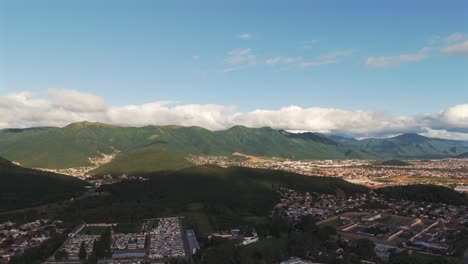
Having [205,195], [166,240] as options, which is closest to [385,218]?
[205,195]

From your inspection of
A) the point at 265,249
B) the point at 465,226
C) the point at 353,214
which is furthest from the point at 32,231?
the point at 465,226

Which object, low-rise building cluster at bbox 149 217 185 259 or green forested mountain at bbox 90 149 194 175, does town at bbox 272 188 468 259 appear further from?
green forested mountain at bbox 90 149 194 175

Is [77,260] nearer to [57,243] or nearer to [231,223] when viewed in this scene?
[57,243]

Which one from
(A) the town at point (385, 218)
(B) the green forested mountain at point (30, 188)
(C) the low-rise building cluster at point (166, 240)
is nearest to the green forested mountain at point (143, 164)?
(B) the green forested mountain at point (30, 188)

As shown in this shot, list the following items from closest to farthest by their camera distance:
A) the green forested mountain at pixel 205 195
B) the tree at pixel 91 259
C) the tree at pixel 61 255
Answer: the tree at pixel 91 259, the tree at pixel 61 255, the green forested mountain at pixel 205 195

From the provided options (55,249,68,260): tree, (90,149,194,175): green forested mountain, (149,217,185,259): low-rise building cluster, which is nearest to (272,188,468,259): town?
(149,217,185,259): low-rise building cluster

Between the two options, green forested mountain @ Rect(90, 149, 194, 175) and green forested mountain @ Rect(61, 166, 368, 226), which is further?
green forested mountain @ Rect(90, 149, 194, 175)

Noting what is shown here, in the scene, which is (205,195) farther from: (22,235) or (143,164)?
(143,164)

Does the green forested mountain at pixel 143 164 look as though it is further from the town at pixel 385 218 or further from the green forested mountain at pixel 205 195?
the town at pixel 385 218
